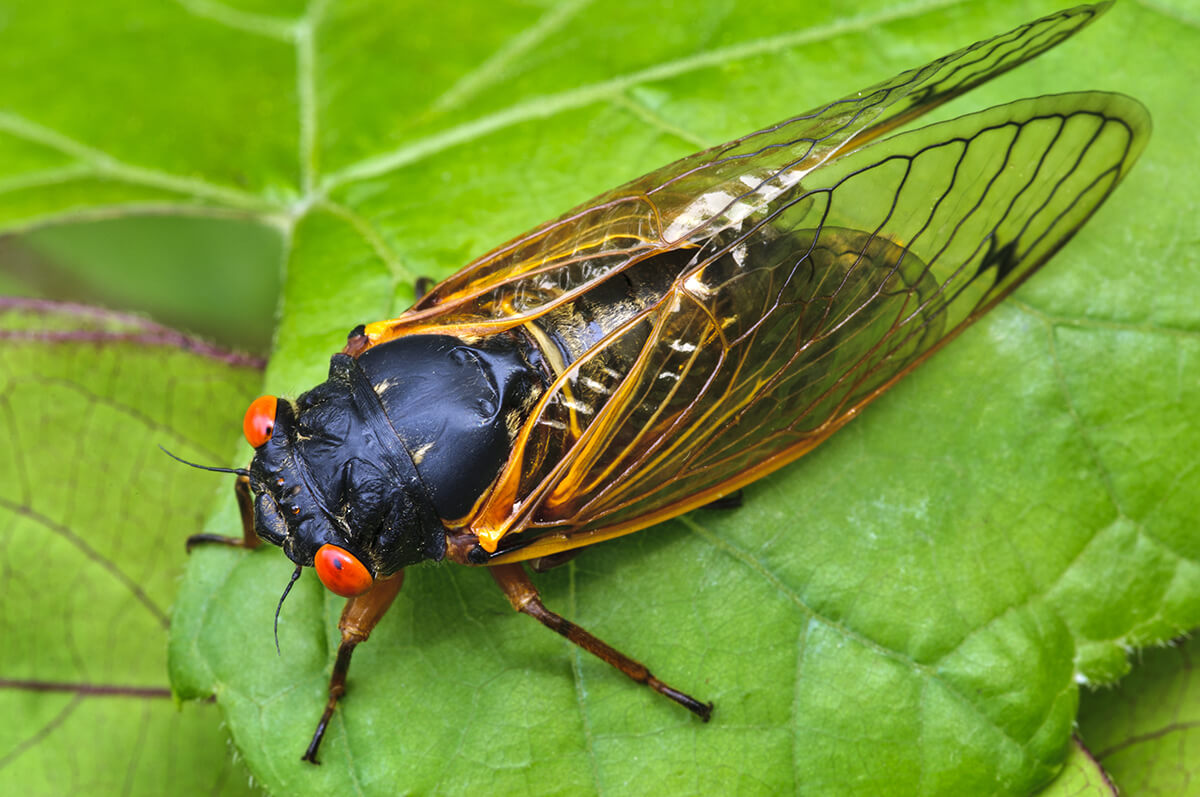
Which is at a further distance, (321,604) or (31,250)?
(31,250)

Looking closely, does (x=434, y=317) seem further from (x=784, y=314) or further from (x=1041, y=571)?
(x=1041, y=571)

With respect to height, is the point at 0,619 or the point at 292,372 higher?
the point at 292,372

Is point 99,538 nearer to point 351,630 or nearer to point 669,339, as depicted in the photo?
point 351,630

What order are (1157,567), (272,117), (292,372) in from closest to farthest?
(1157,567) → (292,372) → (272,117)

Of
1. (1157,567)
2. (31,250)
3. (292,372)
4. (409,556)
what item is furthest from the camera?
(31,250)

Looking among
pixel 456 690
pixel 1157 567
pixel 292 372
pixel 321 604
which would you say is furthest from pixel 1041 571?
pixel 292 372

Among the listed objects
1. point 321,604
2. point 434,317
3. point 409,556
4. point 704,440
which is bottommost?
point 321,604

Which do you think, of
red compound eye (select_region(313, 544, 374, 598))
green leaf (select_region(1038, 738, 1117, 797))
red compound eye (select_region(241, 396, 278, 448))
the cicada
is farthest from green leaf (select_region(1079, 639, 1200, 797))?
red compound eye (select_region(241, 396, 278, 448))

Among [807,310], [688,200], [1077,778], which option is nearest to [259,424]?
[688,200]
